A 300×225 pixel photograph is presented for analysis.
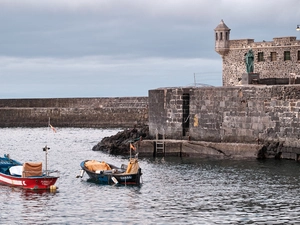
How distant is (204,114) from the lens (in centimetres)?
3712

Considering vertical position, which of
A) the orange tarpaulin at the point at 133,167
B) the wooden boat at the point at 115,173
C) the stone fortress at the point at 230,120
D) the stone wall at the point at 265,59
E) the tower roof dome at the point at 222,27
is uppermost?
the tower roof dome at the point at 222,27

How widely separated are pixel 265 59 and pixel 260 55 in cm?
44

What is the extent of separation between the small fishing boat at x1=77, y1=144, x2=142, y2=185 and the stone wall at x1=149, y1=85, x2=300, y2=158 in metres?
7.69

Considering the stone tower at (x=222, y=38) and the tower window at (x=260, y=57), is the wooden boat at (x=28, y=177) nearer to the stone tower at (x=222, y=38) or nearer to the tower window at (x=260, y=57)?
the tower window at (x=260, y=57)

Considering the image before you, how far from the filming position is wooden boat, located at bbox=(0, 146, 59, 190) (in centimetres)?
2697

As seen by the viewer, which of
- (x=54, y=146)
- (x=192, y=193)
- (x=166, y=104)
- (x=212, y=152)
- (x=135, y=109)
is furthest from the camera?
(x=135, y=109)

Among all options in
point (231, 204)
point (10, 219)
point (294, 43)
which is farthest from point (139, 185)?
point (294, 43)

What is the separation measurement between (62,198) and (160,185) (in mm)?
4000

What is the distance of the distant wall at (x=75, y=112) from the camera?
66938 millimetres

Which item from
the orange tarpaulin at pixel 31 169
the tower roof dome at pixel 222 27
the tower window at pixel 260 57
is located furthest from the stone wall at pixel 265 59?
the orange tarpaulin at pixel 31 169

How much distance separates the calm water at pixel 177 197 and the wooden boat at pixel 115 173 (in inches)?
16.6

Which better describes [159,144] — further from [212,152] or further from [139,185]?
[139,185]

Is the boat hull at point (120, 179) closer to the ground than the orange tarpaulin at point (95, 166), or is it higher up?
closer to the ground

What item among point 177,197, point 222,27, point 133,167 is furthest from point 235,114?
point 222,27
